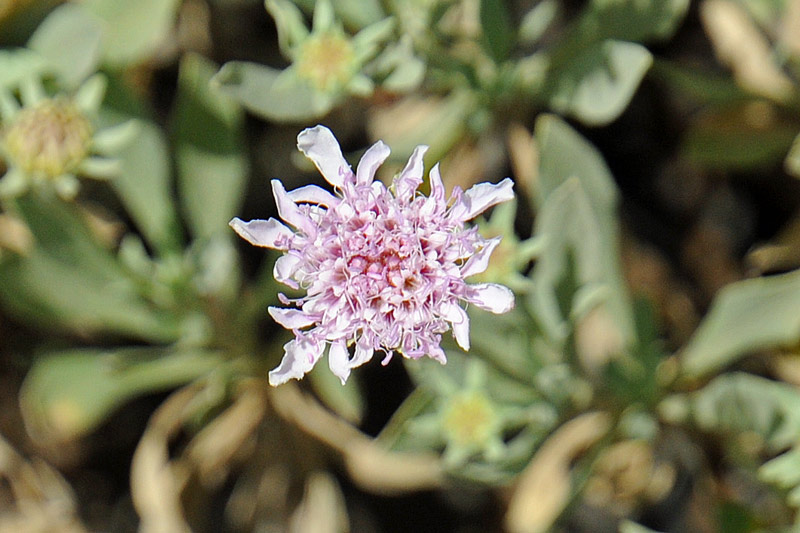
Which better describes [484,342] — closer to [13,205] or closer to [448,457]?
[448,457]

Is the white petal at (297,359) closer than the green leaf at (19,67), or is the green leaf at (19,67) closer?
the white petal at (297,359)

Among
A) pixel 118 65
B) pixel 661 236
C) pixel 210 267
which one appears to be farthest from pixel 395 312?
pixel 661 236

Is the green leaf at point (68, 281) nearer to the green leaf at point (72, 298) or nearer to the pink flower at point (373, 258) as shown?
the green leaf at point (72, 298)

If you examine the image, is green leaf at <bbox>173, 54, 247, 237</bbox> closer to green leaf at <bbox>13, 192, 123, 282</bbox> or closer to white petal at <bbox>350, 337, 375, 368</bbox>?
green leaf at <bbox>13, 192, 123, 282</bbox>

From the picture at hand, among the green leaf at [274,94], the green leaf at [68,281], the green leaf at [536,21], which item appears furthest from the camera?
the green leaf at [68,281]

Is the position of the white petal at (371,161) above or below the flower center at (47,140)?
above

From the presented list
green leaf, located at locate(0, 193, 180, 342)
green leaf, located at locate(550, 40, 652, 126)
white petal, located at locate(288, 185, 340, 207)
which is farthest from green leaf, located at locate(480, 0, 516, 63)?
green leaf, located at locate(0, 193, 180, 342)

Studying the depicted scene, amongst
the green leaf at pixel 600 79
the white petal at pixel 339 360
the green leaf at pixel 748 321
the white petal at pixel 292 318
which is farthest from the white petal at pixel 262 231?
the green leaf at pixel 748 321
